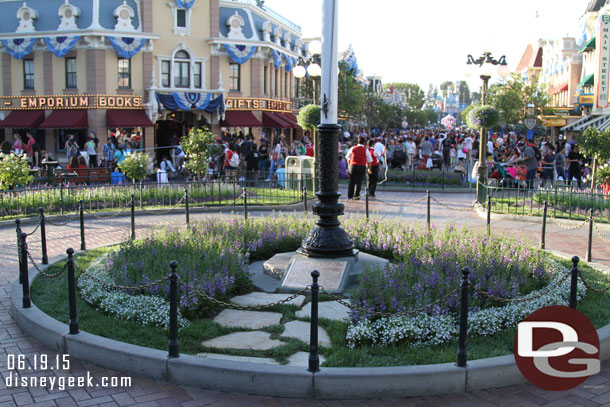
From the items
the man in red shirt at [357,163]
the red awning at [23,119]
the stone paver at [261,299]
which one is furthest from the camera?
the red awning at [23,119]

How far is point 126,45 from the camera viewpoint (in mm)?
31297

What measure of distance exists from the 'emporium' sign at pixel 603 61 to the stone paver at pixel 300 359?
84.0 feet

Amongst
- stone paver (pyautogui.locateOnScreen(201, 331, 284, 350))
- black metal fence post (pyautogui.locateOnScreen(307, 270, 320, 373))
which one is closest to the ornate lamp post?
stone paver (pyautogui.locateOnScreen(201, 331, 284, 350))

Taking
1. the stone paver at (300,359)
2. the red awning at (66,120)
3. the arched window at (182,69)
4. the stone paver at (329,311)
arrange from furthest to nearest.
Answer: the arched window at (182,69) → the red awning at (66,120) → the stone paver at (329,311) → the stone paver at (300,359)

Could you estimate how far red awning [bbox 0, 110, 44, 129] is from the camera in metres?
31.3

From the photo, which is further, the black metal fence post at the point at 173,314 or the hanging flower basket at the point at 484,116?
the hanging flower basket at the point at 484,116

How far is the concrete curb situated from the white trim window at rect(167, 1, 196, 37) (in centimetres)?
3097

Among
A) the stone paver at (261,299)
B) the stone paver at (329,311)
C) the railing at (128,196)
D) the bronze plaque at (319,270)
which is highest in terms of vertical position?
the railing at (128,196)

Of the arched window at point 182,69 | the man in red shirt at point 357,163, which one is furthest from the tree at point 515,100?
the man in red shirt at point 357,163

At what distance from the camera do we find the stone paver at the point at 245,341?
5.77 m

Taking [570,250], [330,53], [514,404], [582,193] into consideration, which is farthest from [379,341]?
[582,193]

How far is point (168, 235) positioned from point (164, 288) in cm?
244

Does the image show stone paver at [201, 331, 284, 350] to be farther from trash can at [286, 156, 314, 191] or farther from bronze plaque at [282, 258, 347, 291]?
trash can at [286, 156, 314, 191]

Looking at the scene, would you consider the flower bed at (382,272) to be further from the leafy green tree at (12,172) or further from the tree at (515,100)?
the tree at (515,100)
